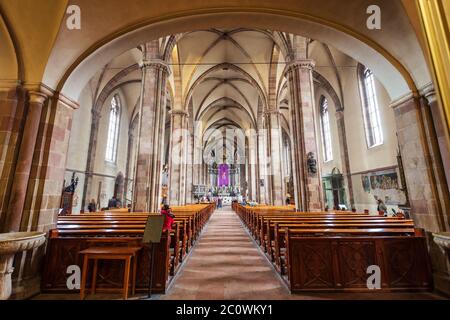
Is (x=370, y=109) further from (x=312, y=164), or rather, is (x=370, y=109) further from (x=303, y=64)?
(x=312, y=164)

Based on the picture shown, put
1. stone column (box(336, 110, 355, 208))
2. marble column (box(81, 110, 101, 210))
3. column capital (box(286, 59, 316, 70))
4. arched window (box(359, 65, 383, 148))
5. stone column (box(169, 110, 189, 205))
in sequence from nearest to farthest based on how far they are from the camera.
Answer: column capital (box(286, 59, 316, 70))
arched window (box(359, 65, 383, 148))
stone column (box(336, 110, 355, 208))
marble column (box(81, 110, 101, 210))
stone column (box(169, 110, 189, 205))

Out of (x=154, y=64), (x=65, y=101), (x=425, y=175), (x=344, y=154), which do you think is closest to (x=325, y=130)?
(x=344, y=154)

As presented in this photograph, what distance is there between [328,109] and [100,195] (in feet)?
62.3

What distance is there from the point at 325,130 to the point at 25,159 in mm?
18248

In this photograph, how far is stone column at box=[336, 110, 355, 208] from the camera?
45.7 feet

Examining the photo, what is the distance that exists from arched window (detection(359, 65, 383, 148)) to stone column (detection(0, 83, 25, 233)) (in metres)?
14.5

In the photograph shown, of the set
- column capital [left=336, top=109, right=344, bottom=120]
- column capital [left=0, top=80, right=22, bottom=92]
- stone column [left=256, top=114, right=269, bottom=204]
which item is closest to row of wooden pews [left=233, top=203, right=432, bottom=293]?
column capital [left=0, top=80, right=22, bottom=92]

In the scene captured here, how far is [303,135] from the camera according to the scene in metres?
8.67

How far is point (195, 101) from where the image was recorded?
22.2 m

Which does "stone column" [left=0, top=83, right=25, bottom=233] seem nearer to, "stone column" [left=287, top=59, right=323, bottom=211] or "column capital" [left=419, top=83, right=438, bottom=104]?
"column capital" [left=419, top=83, right=438, bottom=104]

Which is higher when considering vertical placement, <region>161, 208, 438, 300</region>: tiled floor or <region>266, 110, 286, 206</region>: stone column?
<region>266, 110, 286, 206</region>: stone column

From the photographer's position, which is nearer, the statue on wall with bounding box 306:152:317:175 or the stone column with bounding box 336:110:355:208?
the statue on wall with bounding box 306:152:317:175

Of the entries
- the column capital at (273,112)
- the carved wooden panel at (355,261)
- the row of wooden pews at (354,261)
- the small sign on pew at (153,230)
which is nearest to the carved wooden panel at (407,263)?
the row of wooden pews at (354,261)
